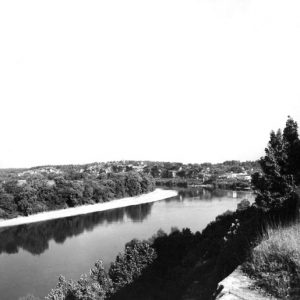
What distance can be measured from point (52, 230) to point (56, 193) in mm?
21817

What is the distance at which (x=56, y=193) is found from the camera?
68.6 meters

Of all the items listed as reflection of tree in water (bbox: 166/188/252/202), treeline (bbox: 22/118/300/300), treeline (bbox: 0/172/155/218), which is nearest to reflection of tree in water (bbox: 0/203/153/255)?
treeline (bbox: 0/172/155/218)

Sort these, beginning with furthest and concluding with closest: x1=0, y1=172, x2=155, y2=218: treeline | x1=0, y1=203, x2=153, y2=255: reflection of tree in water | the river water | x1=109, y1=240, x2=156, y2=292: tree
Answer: x1=0, y1=172, x2=155, y2=218: treeline < x1=0, y1=203, x2=153, y2=255: reflection of tree in water < the river water < x1=109, y1=240, x2=156, y2=292: tree

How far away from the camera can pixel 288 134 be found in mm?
22141

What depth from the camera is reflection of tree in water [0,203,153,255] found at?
38.9m

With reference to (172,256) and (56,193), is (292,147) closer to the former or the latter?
(172,256)

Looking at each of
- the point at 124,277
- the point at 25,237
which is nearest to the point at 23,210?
the point at 25,237

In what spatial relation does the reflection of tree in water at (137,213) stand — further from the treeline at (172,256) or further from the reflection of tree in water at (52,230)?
the treeline at (172,256)

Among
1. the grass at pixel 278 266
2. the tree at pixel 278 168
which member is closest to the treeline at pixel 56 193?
the tree at pixel 278 168

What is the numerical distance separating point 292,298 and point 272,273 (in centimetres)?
61

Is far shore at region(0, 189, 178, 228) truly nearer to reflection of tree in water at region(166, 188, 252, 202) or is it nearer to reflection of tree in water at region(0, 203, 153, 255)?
reflection of tree in water at region(0, 203, 153, 255)

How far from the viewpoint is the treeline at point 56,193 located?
60.8 meters

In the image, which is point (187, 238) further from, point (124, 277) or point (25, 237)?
point (25, 237)

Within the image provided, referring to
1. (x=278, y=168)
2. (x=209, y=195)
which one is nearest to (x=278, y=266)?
(x=278, y=168)
